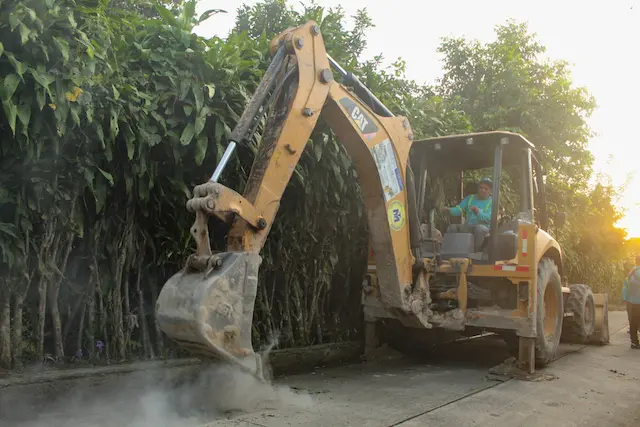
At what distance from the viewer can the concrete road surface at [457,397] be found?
167 inches

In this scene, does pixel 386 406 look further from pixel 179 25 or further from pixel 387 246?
pixel 179 25

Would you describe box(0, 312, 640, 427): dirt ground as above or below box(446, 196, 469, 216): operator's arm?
below

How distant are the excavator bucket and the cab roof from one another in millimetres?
3634

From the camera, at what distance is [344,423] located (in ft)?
13.3

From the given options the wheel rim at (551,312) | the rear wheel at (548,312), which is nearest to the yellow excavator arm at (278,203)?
the rear wheel at (548,312)

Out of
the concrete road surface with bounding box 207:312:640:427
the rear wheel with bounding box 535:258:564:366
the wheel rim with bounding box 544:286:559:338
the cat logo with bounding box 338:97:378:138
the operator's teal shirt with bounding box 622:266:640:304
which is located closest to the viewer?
the concrete road surface with bounding box 207:312:640:427

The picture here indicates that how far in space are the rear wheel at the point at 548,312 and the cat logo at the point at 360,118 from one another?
2674 millimetres

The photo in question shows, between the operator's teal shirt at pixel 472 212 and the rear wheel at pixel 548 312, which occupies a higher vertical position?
the operator's teal shirt at pixel 472 212

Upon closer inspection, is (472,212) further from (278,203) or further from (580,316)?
(278,203)

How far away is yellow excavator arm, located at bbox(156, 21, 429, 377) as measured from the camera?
11.9ft

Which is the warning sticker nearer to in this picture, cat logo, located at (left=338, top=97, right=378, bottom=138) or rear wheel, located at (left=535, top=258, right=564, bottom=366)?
cat logo, located at (left=338, top=97, right=378, bottom=138)

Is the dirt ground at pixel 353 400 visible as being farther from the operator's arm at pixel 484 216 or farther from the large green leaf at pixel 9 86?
the large green leaf at pixel 9 86

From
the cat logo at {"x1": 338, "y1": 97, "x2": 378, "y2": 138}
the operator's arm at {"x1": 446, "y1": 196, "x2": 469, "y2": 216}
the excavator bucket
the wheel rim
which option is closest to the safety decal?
the cat logo at {"x1": 338, "y1": 97, "x2": 378, "y2": 138}

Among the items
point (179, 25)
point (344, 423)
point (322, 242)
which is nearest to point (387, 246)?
point (322, 242)
